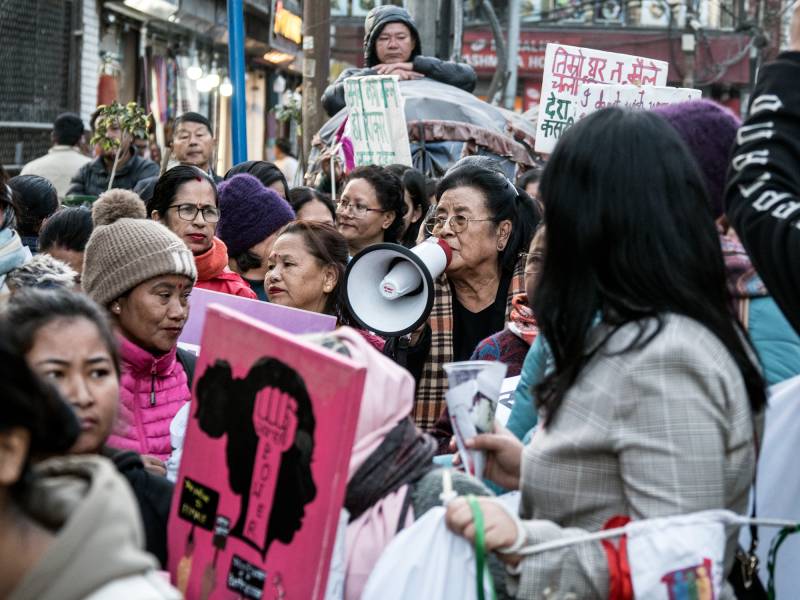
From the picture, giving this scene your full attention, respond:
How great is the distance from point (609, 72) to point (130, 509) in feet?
22.1

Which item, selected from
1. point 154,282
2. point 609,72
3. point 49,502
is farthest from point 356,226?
point 49,502

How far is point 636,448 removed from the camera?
103 inches

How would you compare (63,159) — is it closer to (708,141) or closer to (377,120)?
(377,120)

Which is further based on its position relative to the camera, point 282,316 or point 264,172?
point 264,172

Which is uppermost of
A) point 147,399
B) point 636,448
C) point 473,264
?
point 636,448

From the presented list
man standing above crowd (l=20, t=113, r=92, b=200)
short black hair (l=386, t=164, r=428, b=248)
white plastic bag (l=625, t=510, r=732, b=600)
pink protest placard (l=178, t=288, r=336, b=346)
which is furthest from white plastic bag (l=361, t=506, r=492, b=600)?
man standing above crowd (l=20, t=113, r=92, b=200)

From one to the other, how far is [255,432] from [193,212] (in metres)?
3.72

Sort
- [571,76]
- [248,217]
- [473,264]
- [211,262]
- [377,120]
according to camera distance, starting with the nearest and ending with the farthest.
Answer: [473,264] → [211,262] → [248,217] → [571,76] → [377,120]

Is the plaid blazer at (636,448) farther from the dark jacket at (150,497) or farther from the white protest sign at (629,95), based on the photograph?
the white protest sign at (629,95)

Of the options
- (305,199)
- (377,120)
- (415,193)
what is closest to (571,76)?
(415,193)

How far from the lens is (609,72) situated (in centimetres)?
831

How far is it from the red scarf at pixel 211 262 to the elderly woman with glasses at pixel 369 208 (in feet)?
4.41

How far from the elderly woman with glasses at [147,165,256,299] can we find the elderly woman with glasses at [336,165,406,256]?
1105 millimetres

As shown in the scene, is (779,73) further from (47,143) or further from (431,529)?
(47,143)
